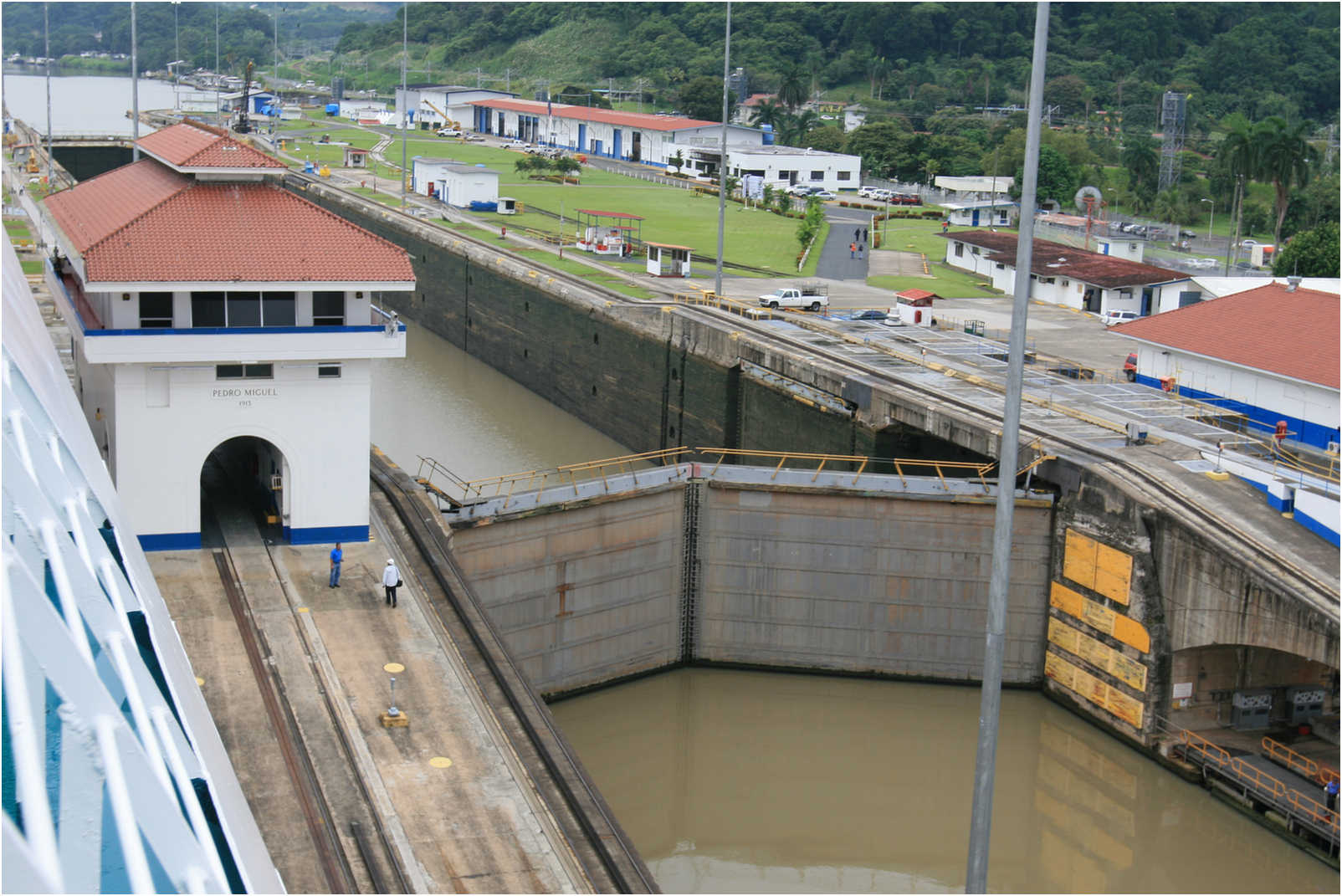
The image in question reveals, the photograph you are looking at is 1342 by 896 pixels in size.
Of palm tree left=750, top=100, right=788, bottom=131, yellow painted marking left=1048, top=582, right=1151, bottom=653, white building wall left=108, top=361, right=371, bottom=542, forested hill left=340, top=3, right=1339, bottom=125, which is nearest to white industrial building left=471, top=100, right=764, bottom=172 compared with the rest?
palm tree left=750, top=100, right=788, bottom=131

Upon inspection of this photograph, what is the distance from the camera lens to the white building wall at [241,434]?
22.0 metres

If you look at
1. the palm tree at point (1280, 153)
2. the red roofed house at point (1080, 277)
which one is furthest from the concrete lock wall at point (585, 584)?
the palm tree at point (1280, 153)

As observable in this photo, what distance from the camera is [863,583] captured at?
88.7ft

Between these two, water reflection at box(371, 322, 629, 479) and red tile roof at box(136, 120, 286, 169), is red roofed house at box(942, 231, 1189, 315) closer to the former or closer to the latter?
water reflection at box(371, 322, 629, 479)

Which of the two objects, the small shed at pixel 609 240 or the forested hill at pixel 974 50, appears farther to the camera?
the forested hill at pixel 974 50

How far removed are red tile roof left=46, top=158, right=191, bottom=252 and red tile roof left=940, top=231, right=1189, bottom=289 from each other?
84.7ft

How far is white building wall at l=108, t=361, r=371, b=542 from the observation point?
2200 centimetres

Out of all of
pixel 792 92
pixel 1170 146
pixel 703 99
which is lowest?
pixel 1170 146

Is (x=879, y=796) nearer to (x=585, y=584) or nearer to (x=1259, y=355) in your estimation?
(x=585, y=584)

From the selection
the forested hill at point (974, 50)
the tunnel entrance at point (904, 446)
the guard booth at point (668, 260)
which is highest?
the forested hill at point (974, 50)

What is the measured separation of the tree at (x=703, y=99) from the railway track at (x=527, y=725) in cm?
9073

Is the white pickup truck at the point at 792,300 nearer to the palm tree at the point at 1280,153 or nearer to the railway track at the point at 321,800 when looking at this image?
the palm tree at the point at 1280,153

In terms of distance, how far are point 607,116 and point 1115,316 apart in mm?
61095

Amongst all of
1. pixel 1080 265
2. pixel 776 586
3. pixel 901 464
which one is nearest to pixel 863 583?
pixel 776 586
